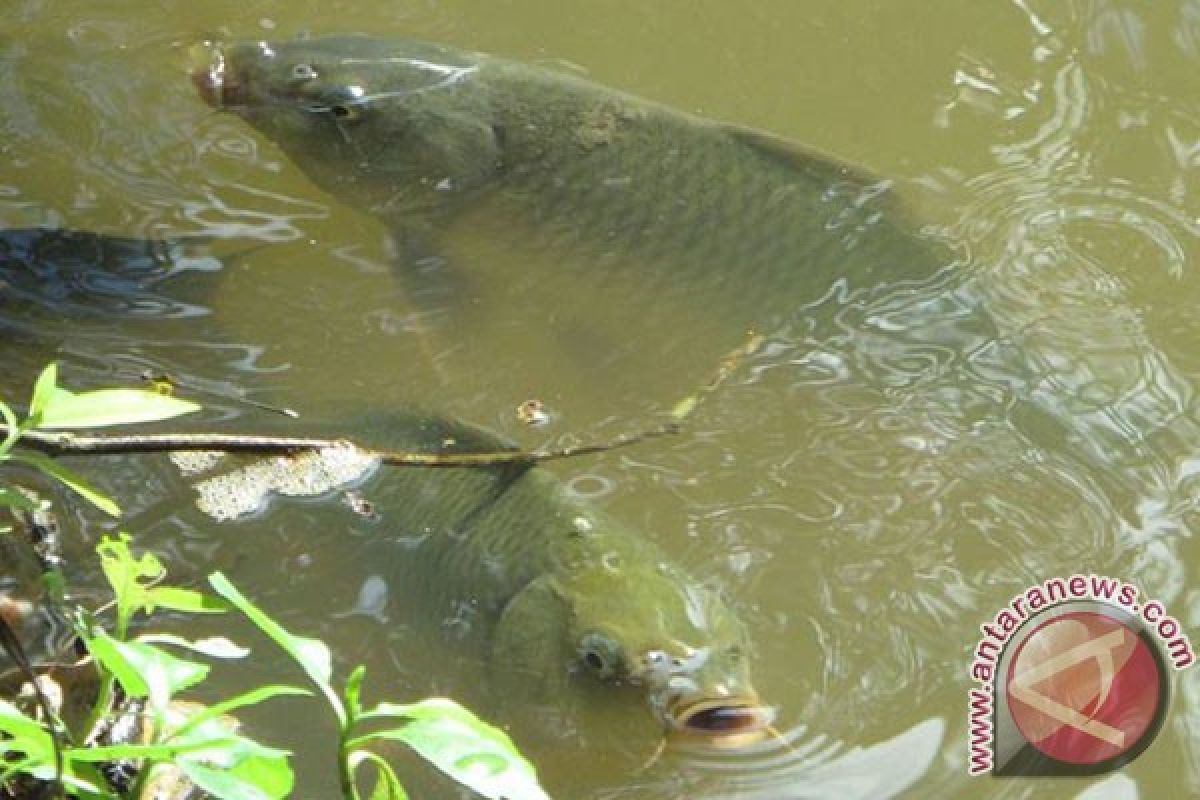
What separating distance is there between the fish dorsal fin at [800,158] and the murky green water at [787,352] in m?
0.26

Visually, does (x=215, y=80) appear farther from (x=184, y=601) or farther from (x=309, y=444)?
(x=184, y=601)

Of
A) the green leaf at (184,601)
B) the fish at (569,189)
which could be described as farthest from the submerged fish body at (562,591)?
the green leaf at (184,601)

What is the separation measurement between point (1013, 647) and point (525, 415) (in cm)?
113

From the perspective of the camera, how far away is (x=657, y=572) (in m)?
2.85

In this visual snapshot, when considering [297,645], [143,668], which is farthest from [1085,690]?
[143,668]

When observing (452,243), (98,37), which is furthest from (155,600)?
(98,37)

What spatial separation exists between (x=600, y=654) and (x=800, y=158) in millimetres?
1611

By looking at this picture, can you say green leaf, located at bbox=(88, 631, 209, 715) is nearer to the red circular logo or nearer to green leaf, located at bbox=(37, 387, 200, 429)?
green leaf, located at bbox=(37, 387, 200, 429)

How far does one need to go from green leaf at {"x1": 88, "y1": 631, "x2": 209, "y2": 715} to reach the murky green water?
0.91 m

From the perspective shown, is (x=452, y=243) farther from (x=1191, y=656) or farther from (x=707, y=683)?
(x=1191, y=656)

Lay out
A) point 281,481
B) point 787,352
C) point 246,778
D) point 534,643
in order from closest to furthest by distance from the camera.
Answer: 1. point 246,778
2. point 534,643
3. point 281,481
4. point 787,352

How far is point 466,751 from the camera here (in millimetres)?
1610

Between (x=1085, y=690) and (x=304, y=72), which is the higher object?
(x=304, y=72)

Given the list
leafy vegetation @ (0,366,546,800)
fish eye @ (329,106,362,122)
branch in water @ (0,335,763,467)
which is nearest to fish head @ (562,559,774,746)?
branch in water @ (0,335,763,467)
